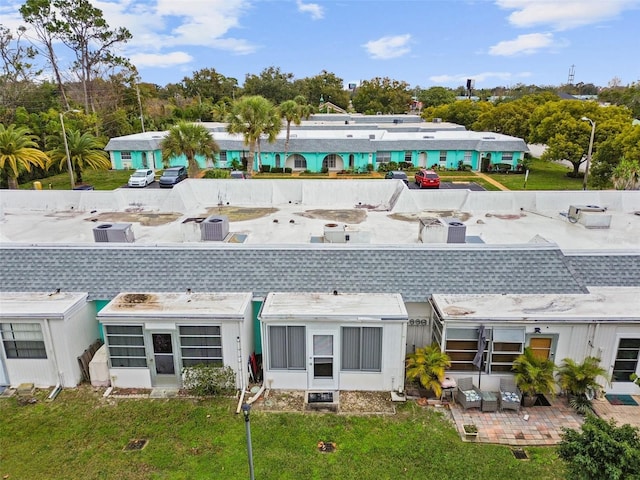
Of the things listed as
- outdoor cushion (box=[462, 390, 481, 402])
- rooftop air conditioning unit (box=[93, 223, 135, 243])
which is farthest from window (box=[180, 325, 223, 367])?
outdoor cushion (box=[462, 390, 481, 402])

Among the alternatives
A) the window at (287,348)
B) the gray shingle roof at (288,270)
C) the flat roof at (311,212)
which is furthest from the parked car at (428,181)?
the window at (287,348)

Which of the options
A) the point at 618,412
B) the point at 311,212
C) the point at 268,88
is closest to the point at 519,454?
the point at 618,412

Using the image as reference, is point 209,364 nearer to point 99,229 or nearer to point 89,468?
point 89,468

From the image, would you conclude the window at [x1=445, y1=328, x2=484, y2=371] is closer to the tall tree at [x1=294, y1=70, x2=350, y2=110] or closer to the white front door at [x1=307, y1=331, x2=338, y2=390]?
the white front door at [x1=307, y1=331, x2=338, y2=390]

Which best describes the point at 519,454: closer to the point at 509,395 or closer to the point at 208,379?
the point at 509,395

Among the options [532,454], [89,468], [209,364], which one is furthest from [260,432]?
[532,454]

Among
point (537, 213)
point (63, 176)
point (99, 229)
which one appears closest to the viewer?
point (99, 229)

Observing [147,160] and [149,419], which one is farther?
[147,160]
